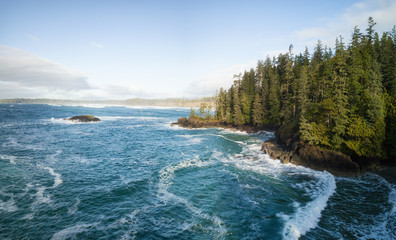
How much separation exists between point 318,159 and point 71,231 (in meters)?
35.5

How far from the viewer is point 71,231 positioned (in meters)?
14.9

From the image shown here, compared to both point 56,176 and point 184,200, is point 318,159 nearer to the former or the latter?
point 184,200

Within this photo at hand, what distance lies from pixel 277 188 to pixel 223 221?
10546mm

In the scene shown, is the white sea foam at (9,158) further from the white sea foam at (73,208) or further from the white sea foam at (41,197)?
the white sea foam at (73,208)

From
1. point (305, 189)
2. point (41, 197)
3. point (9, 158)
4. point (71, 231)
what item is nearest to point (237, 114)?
point (305, 189)

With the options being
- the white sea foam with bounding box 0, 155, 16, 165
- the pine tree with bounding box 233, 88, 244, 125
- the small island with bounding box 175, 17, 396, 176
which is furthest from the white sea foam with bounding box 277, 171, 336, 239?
the pine tree with bounding box 233, 88, 244, 125

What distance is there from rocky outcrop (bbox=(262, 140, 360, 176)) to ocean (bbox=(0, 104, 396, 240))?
1745 mm

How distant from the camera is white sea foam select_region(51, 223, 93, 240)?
1420cm

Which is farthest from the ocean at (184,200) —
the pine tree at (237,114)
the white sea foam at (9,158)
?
the pine tree at (237,114)

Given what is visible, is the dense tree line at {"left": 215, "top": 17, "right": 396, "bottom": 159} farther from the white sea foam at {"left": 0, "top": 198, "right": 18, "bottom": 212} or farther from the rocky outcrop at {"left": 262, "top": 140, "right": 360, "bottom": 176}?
the white sea foam at {"left": 0, "top": 198, "right": 18, "bottom": 212}

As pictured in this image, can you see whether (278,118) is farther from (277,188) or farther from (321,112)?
(277,188)

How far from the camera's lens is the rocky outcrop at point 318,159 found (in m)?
28.8

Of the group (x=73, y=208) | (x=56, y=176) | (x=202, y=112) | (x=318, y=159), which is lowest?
(x=73, y=208)

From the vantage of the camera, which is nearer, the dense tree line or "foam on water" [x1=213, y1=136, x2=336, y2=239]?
"foam on water" [x1=213, y1=136, x2=336, y2=239]
